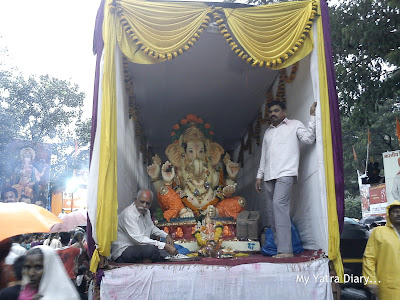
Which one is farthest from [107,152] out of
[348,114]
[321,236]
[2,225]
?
[348,114]

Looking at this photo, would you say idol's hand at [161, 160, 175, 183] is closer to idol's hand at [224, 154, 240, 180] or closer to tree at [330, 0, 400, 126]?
idol's hand at [224, 154, 240, 180]

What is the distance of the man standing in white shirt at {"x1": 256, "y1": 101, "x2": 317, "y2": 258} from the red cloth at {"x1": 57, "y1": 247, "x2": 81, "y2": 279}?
2.80 meters

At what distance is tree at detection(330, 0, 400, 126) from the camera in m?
7.66

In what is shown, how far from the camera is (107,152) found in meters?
3.94

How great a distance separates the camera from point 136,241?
429 cm

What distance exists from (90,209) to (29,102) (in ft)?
51.1

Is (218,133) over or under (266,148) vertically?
over

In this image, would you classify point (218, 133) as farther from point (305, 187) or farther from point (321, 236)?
point (321, 236)

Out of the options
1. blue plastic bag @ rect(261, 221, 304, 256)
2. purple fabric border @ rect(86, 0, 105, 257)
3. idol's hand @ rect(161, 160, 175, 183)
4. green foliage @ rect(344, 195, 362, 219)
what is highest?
purple fabric border @ rect(86, 0, 105, 257)

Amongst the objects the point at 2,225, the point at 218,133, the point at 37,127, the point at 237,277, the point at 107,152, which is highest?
the point at 37,127

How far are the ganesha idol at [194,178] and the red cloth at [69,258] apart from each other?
1404mm

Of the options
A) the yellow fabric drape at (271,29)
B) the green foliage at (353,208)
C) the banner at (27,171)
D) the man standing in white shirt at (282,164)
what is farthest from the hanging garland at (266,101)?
the green foliage at (353,208)

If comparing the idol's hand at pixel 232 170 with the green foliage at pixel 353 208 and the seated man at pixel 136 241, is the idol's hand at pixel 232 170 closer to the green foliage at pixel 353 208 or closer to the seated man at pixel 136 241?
the seated man at pixel 136 241

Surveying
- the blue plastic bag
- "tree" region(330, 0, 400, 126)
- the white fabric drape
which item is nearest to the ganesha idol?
the blue plastic bag
